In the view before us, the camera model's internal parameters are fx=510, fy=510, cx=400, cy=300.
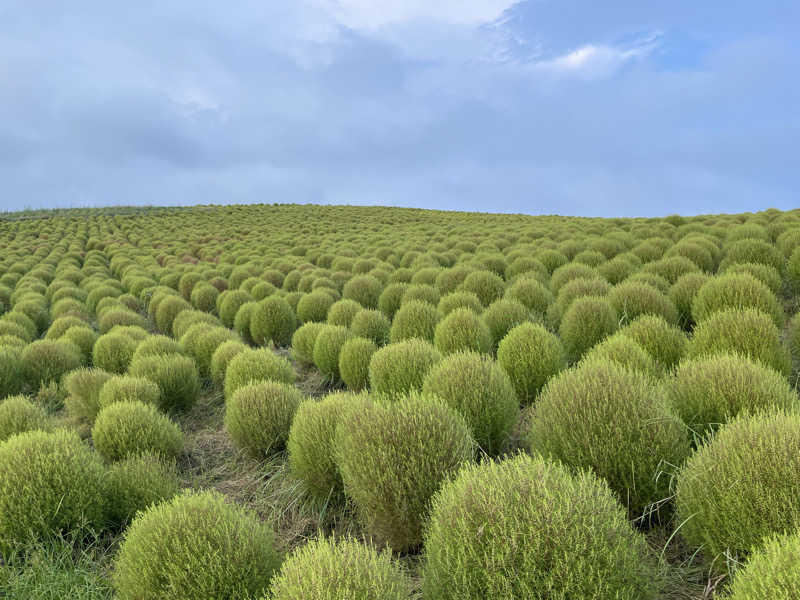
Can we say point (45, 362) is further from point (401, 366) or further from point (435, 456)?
point (435, 456)

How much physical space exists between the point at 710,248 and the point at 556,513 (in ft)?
26.1

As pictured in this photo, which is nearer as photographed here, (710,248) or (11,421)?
(11,421)

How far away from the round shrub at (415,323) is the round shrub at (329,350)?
58cm

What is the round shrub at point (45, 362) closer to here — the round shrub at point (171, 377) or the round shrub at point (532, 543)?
the round shrub at point (171, 377)

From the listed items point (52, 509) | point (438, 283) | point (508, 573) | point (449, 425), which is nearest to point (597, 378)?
point (449, 425)

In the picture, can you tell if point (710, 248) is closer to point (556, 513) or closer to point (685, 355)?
point (685, 355)

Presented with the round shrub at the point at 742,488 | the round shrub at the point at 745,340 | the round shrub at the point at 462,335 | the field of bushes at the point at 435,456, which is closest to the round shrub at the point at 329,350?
the field of bushes at the point at 435,456

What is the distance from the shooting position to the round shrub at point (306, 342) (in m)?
5.97

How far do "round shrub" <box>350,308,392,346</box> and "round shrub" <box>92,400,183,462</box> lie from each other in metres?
2.53

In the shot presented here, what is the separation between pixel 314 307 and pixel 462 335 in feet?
11.3

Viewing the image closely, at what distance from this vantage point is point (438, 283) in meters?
7.88

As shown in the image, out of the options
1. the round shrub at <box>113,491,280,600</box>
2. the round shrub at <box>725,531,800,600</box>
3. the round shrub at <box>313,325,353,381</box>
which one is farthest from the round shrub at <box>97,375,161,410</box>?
the round shrub at <box>725,531,800,600</box>

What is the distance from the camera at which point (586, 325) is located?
482 centimetres

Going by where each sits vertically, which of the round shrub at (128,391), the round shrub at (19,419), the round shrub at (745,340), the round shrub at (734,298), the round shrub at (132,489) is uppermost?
the round shrub at (734,298)
